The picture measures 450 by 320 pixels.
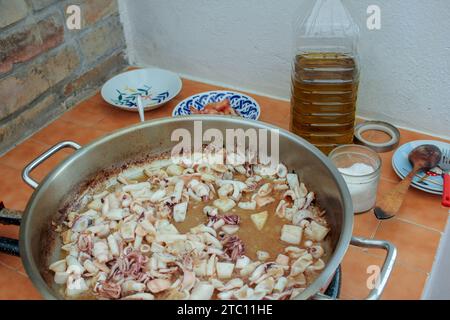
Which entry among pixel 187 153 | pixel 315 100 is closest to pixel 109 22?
pixel 187 153

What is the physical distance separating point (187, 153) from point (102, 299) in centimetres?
39

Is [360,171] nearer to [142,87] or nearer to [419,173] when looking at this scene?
[419,173]

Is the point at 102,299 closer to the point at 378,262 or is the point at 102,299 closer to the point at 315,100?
the point at 378,262

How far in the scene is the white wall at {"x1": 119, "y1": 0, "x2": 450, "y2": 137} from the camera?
0.99 metres

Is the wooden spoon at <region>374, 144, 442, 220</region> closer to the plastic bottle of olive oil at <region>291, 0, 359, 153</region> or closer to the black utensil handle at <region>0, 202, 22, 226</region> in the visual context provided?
the plastic bottle of olive oil at <region>291, 0, 359, 153</region>

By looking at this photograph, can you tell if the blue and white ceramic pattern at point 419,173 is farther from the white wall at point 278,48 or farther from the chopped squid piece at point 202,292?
the chopped squid piece at point 202,292

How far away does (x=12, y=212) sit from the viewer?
0.86 m

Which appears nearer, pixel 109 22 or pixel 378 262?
pixel 378 262

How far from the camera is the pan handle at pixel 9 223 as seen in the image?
83cm

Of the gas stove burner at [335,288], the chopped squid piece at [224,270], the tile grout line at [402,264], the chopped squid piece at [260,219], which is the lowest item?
the tile grout line at [402,264]

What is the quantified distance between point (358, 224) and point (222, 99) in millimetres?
490

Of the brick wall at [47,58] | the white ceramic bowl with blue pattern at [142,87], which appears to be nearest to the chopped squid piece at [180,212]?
the white ceramic bowl with blue pattern at [142,87]

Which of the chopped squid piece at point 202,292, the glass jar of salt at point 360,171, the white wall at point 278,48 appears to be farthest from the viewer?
the white wall at point 278,48

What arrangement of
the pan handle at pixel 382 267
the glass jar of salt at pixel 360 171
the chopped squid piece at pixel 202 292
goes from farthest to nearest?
the glass jar of salt at pixel 360 171 < the chopped squid piece at pixel 202 292 < the pan handle at pixel 382 267
